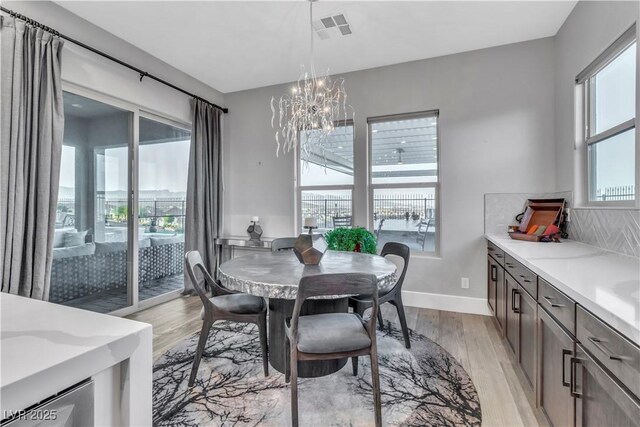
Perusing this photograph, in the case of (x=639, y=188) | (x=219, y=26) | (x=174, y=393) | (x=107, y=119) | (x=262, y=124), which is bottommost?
(x=174, y=393)

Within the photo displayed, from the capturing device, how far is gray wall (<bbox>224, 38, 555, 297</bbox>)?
3.23 m

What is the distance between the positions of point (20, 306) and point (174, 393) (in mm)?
1379

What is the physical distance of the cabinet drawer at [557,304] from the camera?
50.3 inches

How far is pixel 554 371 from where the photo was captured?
1477mm

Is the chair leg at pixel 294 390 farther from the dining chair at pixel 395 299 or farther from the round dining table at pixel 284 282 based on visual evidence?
the dining chair at pixel 395 299

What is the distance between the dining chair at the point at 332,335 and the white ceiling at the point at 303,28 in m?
2.44

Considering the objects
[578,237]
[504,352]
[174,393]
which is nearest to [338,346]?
[174,393]

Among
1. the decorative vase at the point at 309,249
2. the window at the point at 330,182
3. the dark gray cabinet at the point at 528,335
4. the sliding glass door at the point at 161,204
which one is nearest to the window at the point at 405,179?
the window at the point at 330,182

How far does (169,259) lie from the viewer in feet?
13.2

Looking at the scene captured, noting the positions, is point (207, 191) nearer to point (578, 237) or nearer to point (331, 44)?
point (331, 44)

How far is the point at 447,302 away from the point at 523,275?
1.73 m

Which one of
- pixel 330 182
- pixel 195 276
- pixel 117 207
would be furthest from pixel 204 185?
pixel 195 276

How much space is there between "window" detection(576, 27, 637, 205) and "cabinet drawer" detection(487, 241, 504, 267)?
0.82m

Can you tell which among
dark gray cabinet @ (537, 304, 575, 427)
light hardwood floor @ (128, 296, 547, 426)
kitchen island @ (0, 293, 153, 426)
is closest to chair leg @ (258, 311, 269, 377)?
light hardwood floor @ (128, 296, 547, 426)
